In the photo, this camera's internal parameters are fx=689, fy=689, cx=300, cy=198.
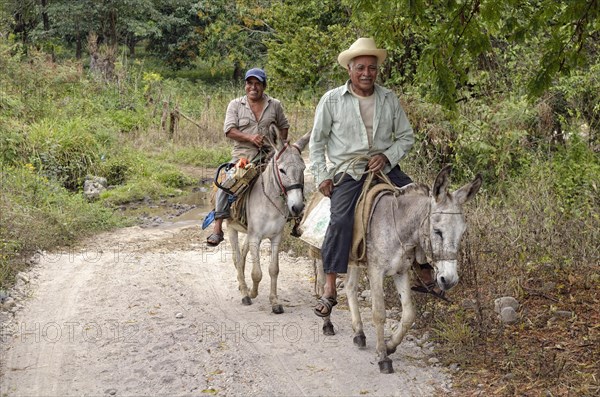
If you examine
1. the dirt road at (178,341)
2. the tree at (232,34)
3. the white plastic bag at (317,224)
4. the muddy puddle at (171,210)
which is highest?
the tree at (232,34)

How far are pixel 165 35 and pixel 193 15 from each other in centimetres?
200

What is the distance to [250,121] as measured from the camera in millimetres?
8297

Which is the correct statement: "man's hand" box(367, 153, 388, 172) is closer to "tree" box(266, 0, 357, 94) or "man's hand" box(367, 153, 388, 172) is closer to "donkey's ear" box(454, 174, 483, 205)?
"donkey's ear" box(454, 174, 483, 205)

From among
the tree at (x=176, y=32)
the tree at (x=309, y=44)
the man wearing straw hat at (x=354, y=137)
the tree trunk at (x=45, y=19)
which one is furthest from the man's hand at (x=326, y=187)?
the tree trunk at (x=45, y=19)

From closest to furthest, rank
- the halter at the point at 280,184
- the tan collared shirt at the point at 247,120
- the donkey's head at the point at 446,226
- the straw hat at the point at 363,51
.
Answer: the donkey's head at the point at 446,226 → the straw hat at the point at 363,51 → the halter at the point at 280,184 → the tan collared shirt at the point at 247,120

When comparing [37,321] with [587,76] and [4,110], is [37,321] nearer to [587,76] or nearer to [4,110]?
[587,76]

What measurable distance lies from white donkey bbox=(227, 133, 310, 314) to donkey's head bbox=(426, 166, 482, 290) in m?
2.21

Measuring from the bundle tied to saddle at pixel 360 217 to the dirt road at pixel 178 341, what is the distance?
3.33 feet

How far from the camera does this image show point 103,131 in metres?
18.0

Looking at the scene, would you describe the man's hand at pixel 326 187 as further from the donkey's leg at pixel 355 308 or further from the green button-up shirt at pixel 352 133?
the donkey's leg at pixel 355 308

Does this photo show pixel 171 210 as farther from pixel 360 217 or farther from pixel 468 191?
pixel 468 191

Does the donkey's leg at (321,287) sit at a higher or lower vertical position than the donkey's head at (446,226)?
lower

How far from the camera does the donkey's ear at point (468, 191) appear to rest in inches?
203

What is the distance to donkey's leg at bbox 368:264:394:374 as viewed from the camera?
18.9 feet
